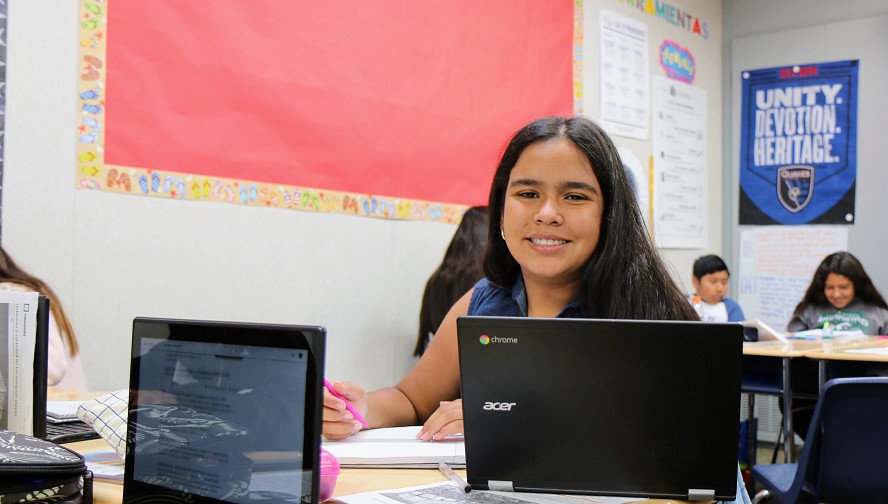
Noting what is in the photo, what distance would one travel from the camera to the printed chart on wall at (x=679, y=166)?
512 centimetres

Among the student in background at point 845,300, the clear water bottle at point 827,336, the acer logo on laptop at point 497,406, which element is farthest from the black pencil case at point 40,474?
the student in background at point 845,300

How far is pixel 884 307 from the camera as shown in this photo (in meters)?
4.73

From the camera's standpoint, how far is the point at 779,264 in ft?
18.1

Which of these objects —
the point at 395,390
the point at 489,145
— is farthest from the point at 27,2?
the point at 489,145

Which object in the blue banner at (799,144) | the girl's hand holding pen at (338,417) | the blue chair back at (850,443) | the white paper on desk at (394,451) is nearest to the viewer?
the white paper on desk at (394,451)

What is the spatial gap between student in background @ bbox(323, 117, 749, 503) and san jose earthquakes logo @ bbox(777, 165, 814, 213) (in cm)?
435

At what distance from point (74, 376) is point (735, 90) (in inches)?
188

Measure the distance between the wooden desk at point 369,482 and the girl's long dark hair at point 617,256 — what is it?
47cm

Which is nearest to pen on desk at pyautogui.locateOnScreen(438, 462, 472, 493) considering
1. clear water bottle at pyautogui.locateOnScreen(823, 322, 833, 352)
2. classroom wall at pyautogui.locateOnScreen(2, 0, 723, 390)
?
classroom wall at pyautogui.locateOnScreen(2, 0, 723, 390)

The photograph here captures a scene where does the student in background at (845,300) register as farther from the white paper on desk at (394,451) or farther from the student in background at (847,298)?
the white paper on desk at (394,451)

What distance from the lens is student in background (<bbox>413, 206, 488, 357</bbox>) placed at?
10.8 ft

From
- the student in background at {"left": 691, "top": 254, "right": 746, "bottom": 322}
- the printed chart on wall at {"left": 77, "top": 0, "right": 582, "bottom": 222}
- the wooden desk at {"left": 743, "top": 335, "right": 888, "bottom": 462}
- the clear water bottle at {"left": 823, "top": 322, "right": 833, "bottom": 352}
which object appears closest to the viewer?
the printed chart on wall at {"left": 77, "top": 0, "right": 582, "bottom": 222}

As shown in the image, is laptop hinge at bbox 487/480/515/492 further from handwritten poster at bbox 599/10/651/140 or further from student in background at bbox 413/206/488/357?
handwritten poster at bbox 599/10/651/140

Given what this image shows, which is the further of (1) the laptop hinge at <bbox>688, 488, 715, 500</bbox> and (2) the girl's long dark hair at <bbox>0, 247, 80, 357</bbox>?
(2) the girl's long dark hair at <bbox>0, 247, 80, 357</bbox>
